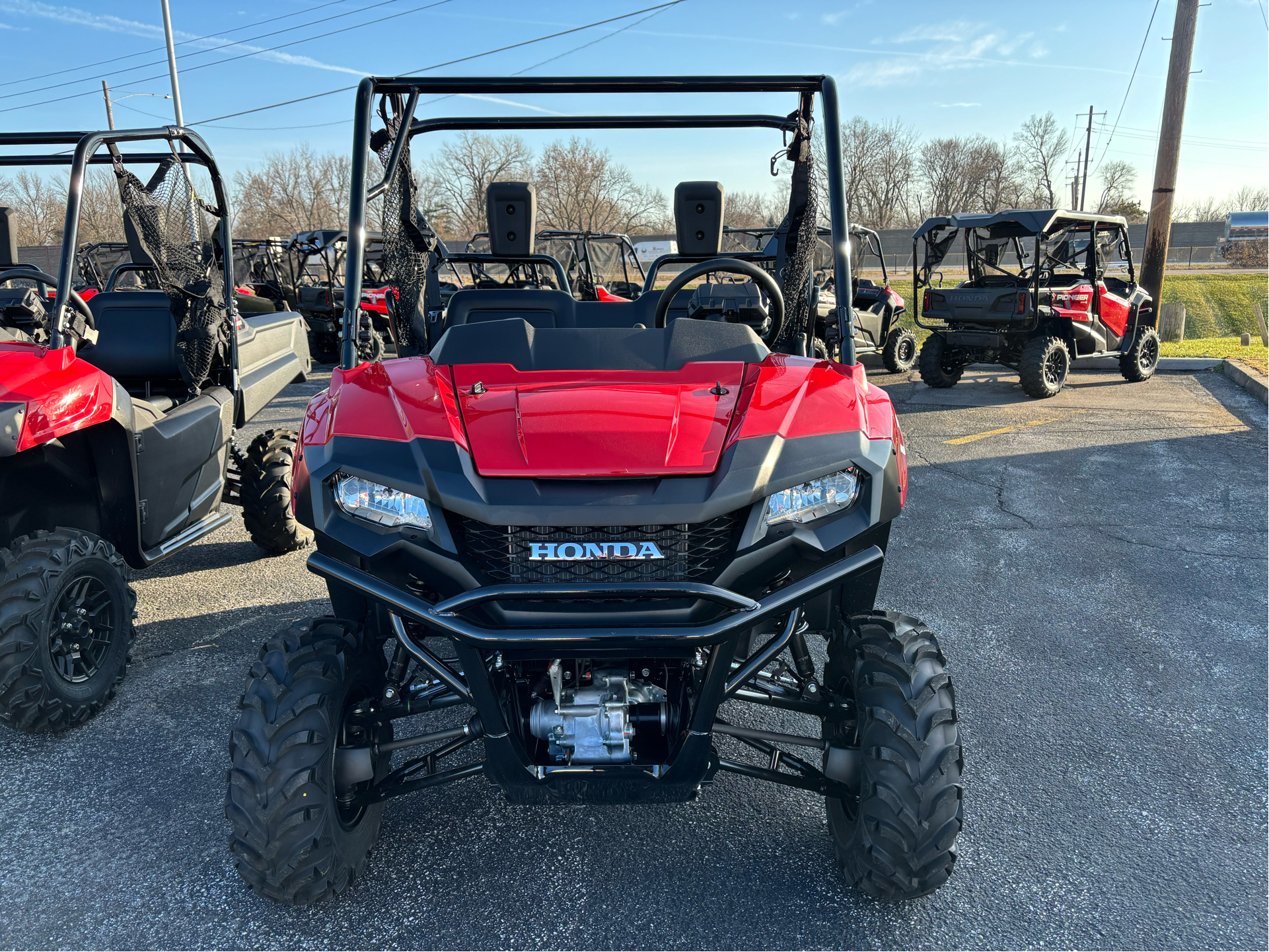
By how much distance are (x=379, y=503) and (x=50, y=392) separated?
1.84 m

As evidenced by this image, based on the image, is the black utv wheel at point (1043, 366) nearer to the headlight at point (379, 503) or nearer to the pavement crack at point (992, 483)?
the pavement crack at point (992, 483)

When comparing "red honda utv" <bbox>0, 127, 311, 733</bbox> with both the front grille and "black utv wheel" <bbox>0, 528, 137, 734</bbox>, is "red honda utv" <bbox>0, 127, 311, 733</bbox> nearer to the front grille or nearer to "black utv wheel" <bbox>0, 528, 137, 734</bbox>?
"black utv wheel" <bbox>0, 528, 137, 734</bbox>

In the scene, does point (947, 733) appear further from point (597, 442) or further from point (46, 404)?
point (46, 404)

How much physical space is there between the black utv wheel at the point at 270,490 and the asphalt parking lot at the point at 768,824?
0.37 meters

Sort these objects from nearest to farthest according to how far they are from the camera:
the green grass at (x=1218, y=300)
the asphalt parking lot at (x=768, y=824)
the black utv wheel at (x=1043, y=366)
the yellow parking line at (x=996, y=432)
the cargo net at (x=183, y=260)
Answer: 1. the asphalt parking lot at (x=768, y=824)
2. the cargo net at (x=183, y=260)
3. the yellow parking line at (x=996, y=432)
4. the black utv wheel at (x=1043, y=366)
5. the green grass at (x=1218, y=300)

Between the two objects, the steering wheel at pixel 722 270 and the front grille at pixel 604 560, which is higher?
the steering wheel at pixel 722 270

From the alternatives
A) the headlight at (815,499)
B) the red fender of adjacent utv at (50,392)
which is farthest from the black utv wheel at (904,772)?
the red fender of adjacent utv at (50,392)

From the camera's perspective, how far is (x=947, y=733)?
2029 mm

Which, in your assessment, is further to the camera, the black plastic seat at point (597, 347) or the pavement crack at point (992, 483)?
the pavement crack at point (992, 483)

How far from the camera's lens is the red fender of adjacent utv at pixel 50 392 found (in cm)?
297

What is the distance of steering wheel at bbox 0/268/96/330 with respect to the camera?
3.85 meters

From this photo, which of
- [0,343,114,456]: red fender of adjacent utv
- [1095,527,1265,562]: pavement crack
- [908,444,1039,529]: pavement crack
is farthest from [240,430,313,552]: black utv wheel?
[1095,527,1265,562]: pavement crack

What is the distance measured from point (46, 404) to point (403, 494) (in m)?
1.87

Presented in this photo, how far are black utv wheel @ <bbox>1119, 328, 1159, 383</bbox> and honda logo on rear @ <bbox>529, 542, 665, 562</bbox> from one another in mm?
10765
